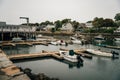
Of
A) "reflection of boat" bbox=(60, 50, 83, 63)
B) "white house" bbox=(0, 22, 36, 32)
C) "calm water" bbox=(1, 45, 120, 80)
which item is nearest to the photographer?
"calm water" bbox=(1, 45, 120, 80)

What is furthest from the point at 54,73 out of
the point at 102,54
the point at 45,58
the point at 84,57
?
the point at 102,54

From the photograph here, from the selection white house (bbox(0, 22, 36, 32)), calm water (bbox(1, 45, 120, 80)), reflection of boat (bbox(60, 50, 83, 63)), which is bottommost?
calm water (bbox(1, 45, 120, 80))

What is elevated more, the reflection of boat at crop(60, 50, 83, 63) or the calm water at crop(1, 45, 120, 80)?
the reflection of boat at crop(60, 50, 83, 63)

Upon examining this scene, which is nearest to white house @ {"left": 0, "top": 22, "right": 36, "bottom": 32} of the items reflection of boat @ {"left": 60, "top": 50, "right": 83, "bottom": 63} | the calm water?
the calm water

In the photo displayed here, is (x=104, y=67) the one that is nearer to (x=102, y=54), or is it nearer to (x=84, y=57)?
(x=84, y=57)

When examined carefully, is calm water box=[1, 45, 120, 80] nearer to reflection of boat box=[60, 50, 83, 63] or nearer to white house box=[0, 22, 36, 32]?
reflection of boat box=[60, 50, 83, 63]

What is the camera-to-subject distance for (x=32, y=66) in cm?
2052

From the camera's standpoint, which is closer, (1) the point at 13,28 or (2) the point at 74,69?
(2) the point at 74,69

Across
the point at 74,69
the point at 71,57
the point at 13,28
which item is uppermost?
the point at 13,28

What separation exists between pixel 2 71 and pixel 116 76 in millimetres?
13251

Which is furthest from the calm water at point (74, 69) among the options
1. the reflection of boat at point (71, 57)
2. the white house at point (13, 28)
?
the white house at point (13, 28)

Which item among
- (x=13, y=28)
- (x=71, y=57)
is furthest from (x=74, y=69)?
(x=13, y=28)

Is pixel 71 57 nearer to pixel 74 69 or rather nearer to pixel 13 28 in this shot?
pixel 74 69

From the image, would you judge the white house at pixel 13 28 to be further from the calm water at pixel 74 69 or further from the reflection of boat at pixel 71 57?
the reflection of boat at pixel 71 57
